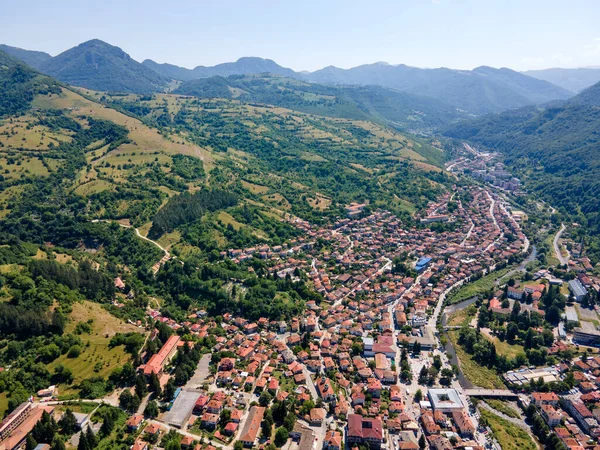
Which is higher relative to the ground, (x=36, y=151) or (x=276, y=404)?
(x=36, y=151)

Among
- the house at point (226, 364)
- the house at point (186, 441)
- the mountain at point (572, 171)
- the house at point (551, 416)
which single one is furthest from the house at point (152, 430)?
the mountain at point (572, 171)

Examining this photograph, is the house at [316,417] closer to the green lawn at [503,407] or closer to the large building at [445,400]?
the large building at [445,400]

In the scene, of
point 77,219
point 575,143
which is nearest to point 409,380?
point 77,219

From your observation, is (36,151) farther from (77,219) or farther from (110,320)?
(110,320)

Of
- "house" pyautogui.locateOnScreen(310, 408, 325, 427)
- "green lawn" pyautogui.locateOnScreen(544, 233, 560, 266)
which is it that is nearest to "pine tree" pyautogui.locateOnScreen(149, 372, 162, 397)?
"house" pyautogui.locateOnScreen(310, 408, 325, 427)

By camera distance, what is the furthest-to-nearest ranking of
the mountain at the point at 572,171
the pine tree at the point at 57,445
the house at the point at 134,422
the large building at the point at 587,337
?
the mountain at the point at 572,171
the large building at the point at 587,337
the house at the point at 134,422
the pine tree at the point at 57,445

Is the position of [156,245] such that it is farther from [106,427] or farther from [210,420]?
[210,420]
